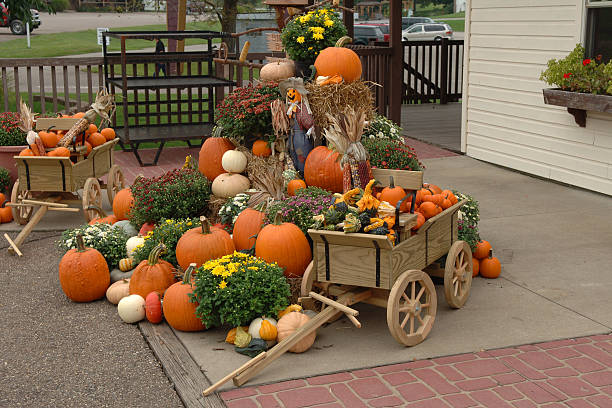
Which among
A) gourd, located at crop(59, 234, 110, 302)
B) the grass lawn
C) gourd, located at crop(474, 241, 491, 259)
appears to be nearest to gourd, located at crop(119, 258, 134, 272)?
gourd, located at crop(59, 234, 110, 302)

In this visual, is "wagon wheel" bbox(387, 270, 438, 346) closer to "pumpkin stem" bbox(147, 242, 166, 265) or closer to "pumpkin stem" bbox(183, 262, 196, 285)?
"pumpkin stem" bbox(183, 262, 196, 285)

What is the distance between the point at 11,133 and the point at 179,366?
478 cm

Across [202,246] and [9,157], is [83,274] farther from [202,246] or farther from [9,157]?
[9,157]

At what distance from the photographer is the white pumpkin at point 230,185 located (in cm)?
645

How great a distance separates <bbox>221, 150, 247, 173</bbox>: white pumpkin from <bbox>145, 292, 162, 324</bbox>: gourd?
1.78 m

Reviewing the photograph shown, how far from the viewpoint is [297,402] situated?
392cm

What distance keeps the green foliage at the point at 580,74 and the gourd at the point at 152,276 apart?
16.0 ft

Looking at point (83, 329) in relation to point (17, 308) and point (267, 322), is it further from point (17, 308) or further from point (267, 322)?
point (267, 322)

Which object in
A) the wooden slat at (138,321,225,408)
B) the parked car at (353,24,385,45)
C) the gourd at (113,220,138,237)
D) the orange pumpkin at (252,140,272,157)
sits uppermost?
the parked car at (353,24,385,45)

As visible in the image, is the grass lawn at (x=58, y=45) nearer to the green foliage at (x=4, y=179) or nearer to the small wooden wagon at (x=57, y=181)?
the green foliage at (x=4, y=179)

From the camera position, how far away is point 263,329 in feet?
15.1

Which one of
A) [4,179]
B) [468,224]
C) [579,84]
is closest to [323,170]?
[468,224]

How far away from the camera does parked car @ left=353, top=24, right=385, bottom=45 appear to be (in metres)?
32.3

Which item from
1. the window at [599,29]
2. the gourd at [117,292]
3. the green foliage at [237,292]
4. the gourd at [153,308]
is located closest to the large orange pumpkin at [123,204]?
the gourd at [117,292]
